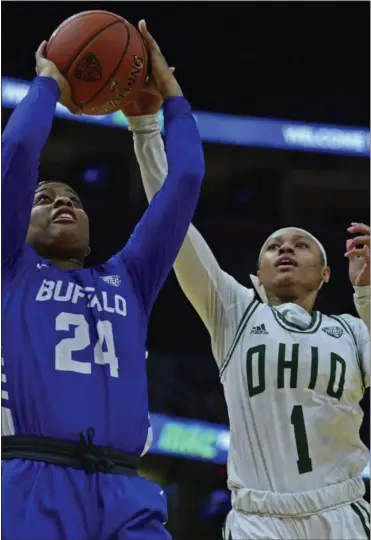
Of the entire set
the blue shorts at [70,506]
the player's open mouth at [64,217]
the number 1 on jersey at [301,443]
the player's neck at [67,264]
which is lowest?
the blue shorts at [70,506]

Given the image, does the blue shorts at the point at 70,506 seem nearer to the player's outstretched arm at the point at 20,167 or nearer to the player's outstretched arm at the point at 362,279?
the player's outstretched arm at the point at 20,167

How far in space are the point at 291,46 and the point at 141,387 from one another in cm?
1368

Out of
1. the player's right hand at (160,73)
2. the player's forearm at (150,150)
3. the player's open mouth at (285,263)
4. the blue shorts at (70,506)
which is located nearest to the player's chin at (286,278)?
the player's open mouth at (285,263)

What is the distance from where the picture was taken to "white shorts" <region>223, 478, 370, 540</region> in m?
4.16

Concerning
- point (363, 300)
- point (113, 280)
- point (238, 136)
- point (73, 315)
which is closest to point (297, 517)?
point (363, 300)

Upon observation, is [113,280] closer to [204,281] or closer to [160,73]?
[160,73]

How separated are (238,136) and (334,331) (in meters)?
10.6

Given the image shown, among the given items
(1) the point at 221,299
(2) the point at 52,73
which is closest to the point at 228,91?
(1) the point at 221,299

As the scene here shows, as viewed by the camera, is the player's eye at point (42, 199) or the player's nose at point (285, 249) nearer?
the player's eye at point (42, 199)

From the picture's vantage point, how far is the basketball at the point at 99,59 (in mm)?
3340

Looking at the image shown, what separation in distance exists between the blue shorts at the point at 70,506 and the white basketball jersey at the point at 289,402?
153 cm

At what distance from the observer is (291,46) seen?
1591cm

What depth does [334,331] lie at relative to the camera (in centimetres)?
459

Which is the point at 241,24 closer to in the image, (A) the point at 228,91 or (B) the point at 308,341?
(A) the point at 228,91
